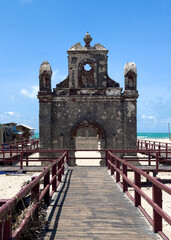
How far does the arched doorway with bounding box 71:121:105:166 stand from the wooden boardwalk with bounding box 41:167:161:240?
A: 5245 millimetres

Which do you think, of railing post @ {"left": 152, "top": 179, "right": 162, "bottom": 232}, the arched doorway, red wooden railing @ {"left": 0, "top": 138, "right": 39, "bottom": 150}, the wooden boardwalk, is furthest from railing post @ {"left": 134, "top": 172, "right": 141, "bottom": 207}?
red wooden railing @ {"left": 0, "top": 138, "right": 39, "bottom": 150}

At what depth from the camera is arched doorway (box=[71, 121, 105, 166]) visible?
17.0 m

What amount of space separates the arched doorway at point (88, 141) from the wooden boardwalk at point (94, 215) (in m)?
5.25

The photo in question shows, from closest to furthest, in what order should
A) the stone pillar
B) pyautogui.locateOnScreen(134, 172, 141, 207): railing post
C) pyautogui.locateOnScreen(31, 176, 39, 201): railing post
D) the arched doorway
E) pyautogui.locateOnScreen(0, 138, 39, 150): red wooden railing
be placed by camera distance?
1. pyautogui.locateOnScreen(31, 176, 39, 201): railing post
2. pyautogui.locateOnScreen(134, 172, 141, 207): railing post
3. the stone pillar
4. the arched doorway
5. pyautogui.locateOnScreen(0, 138, 39, 150): red wooden railing

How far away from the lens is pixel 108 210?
5.57 metres

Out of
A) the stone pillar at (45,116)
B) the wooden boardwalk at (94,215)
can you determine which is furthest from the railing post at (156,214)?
the stone pillar at (45,116)

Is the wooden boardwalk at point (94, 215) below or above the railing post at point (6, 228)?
below

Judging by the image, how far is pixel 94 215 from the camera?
5207 millimetres

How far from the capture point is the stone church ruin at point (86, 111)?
16.9 meters

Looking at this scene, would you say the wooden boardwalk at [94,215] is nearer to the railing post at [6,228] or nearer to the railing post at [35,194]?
the railing post at [35,194]

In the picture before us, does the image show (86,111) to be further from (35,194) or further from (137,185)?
(35,194)

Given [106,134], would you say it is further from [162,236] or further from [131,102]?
[162,236]

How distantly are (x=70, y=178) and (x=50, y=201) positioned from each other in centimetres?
312

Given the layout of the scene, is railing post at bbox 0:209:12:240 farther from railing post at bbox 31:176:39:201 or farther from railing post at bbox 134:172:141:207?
railing post at bbox 134:172:141:207
